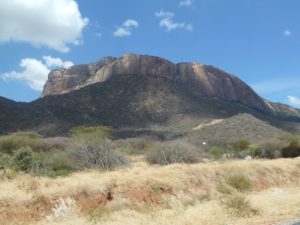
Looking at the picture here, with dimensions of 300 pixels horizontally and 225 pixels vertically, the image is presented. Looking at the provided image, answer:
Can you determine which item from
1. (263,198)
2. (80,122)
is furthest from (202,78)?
(263,198)

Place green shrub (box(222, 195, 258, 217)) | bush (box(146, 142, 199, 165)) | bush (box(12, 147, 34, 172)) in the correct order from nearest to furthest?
green shrub (box(222, 195, 258, 217)) → bush (box(12, 147, 34, 172)) → bush (box(146, 142, 199, 165))

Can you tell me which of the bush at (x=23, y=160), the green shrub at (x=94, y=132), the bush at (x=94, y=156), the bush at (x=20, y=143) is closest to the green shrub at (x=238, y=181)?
the bush at (x=94, y=156)

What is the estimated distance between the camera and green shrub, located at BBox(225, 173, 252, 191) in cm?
2564

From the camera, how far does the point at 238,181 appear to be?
1024 inches

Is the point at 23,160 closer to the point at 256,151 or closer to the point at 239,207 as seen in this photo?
the point at 239,207

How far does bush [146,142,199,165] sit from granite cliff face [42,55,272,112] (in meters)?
97.6

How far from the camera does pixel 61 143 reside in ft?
195

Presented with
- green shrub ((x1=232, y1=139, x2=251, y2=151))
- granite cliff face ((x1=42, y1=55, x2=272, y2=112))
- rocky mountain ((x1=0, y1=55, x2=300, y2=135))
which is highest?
granite cliff face ((x1=42, y1=55, x2=272, y2=112))

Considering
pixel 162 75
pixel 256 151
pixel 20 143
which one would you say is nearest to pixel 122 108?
pixel 162 75

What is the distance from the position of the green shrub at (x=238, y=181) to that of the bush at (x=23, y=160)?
11.5 meters

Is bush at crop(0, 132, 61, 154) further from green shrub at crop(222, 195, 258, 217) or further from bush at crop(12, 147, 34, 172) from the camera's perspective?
green shrub at crop(222, 195, 258, 217)

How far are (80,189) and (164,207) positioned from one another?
3.30 meters

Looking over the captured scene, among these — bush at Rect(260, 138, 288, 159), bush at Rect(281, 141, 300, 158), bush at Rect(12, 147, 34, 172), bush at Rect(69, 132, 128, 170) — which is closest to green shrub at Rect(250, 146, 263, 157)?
bush at Rect(260, 138, 288, 159)

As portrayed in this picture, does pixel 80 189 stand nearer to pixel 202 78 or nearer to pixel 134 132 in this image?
pixel 134 132
